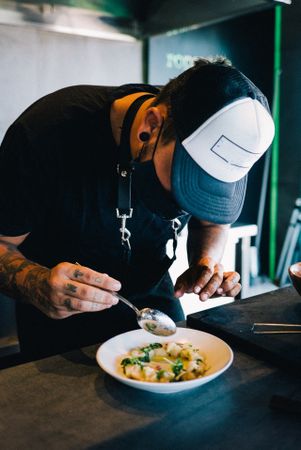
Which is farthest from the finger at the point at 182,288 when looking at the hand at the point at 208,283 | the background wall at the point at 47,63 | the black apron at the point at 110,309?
the background wall at the point at 47,63

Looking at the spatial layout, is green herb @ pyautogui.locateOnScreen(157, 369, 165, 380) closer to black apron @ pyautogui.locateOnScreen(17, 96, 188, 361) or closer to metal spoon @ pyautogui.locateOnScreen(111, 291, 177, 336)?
metal spoon @ pyautogui.locateOnScreen(111, 291, 177, 336)

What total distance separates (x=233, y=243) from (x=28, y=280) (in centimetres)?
166

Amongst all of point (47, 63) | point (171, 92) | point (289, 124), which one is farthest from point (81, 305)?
point (289, 124)

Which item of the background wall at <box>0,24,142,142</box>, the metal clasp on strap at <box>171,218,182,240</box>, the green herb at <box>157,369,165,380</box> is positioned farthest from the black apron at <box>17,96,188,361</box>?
the background wall at <box>0,24,142,142</box>

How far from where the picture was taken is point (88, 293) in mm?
1021

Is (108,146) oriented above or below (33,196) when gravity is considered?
above

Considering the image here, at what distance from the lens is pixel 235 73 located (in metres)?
1.10

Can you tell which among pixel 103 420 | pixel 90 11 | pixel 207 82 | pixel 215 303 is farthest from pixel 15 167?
pixel 215 303

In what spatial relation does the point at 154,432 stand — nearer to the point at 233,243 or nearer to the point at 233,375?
the point at 233,375

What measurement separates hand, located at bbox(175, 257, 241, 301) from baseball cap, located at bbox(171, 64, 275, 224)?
10.6 inches

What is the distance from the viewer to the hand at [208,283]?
134cm

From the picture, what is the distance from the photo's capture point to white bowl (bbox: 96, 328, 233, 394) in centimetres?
91

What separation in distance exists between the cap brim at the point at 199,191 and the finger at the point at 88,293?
0.27m

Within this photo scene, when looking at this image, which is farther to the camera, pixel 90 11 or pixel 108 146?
pixel 90 11
